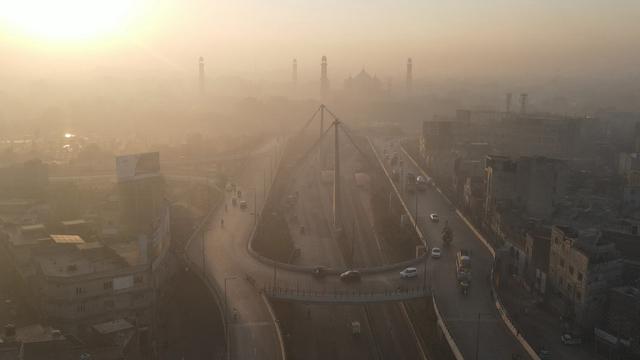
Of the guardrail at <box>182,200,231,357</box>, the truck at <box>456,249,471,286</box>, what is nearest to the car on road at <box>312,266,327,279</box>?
the guardrail at <box>182,200,231,357</box>

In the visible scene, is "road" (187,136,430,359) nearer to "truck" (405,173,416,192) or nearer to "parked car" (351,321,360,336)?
"parked car" (351,321,360,336)

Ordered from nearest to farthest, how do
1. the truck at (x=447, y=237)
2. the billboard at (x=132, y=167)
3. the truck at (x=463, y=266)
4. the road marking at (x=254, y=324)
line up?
the road marking at (x=254, y=324), the truck at (x=463, y=266), the truck at (x=447, y=237), the billboard at (x=132, y=167)

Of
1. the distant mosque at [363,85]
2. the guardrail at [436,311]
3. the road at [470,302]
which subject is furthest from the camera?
the distant mosque at [363,85]

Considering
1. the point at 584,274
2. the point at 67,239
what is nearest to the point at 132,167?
the point at 67,239

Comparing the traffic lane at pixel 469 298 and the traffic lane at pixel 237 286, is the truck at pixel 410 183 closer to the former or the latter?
the traffic lane at pixel 469 298

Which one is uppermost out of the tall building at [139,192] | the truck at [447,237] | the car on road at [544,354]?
the tall building at [139,192]

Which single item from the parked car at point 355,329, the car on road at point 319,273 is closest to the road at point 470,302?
the parked car at point 355,329

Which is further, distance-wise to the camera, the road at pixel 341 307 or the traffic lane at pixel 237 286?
the road at pixel 341 307
